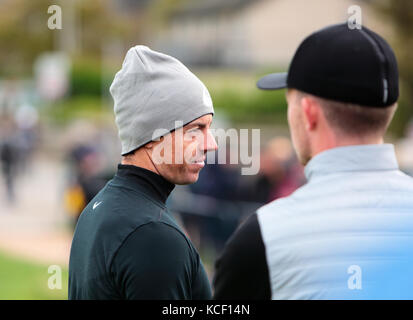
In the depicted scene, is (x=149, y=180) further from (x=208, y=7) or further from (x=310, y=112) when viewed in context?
(x=208, y=7)

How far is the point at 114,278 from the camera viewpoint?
204 centimetres

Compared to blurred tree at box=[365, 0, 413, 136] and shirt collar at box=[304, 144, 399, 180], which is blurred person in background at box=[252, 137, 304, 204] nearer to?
shirt collar at box=[304, 144, 399, 180]

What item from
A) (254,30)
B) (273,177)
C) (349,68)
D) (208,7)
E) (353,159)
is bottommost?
(273,177)

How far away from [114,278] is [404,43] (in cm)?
2537

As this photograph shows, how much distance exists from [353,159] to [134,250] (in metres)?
0.68

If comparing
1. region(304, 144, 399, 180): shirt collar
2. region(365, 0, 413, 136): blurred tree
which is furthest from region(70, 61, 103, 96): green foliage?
region(304, 144, 399, 180): shirt collar

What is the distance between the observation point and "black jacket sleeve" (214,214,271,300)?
1.86 m

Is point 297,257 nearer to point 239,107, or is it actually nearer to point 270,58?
point 239,107

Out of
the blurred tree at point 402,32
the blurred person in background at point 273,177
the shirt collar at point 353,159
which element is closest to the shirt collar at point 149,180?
the shirt collar at point 353,159

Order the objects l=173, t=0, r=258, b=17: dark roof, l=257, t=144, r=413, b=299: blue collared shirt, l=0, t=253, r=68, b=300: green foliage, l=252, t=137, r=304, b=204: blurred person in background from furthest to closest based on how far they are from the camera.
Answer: l=173, t=0, r=258, b=17: dark roof
l=252, t=137, r=304, b=204: blurred person in background
l=0, t=253, r=68, b=300: green foliage
l=257, t=144, r=413, b=299: blue collared shirt

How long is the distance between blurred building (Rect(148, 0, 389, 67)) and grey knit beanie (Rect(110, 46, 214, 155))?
107 feet

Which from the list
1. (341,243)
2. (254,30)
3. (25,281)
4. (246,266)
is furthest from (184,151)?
(254,30)

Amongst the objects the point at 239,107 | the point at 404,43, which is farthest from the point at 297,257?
the point at 239,107

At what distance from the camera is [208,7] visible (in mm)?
46125
